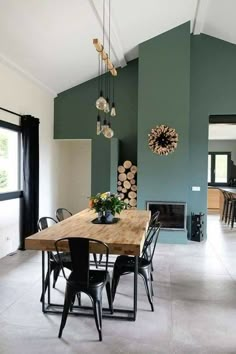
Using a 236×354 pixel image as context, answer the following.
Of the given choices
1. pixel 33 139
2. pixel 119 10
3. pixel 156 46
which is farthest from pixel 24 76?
pixel 156 46

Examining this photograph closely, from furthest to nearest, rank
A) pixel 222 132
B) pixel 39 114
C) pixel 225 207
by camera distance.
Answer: pixel 222 132, pixel 225 207, pixel 39 114

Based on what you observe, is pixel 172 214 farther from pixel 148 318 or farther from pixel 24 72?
pixel 24 72

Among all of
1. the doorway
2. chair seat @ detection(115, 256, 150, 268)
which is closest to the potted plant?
chair seat @ detection(115, 256, 150, 268)

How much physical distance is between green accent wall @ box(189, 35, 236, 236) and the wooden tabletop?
2.81 metres

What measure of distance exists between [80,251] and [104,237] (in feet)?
1.31

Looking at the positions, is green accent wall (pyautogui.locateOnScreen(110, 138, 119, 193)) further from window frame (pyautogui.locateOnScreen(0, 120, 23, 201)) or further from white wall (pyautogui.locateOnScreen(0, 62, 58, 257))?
window frame (pyautogui.locateOnScreen(0, 120, 23, 201))

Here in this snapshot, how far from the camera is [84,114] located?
7.00 m

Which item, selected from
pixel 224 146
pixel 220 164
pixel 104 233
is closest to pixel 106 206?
pixel 104 233

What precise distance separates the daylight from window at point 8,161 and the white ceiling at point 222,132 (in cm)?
543

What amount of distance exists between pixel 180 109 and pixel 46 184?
3.26 metres

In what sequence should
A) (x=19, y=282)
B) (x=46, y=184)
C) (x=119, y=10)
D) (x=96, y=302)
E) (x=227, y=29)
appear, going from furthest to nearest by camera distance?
(x=46, y=184), (x=227, y=29), (x=119, y=10), (x=19, y=282), (x=96, y=302)

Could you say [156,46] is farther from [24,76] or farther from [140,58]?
[24,76]

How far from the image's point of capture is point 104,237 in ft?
9.44

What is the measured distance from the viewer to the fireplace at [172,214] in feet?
19.6
